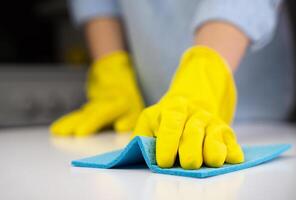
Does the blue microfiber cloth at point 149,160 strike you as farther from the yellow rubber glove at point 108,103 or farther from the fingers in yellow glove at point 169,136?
the yellow rubber glove at point 108,103

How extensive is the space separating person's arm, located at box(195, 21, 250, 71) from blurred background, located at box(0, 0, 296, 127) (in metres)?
0.37

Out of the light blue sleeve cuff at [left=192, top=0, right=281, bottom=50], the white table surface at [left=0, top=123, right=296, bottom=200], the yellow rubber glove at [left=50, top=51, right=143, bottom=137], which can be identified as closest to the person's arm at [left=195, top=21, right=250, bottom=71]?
the light blue sleeve cuff at [left=192, top=0, right=281, bottom=50]

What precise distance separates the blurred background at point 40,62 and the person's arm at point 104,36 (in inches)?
6.1

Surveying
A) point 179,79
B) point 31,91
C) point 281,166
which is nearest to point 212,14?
point 179,79

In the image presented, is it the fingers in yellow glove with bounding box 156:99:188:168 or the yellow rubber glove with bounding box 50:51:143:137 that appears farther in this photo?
the yellow rubber glove with bounding box 50:51:143:137

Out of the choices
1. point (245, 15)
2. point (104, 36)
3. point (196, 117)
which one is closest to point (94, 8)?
point (104, 36)

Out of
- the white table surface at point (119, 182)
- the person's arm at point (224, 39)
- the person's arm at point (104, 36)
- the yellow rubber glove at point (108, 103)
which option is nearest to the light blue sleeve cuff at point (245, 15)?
the person's arm at point (224, 39)

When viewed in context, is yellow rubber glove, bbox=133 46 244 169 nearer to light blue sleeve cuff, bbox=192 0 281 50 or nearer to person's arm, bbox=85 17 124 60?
light blue sleeve cuff, bbox=192 0 281 50

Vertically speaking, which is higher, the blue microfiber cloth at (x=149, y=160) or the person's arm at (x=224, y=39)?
the person's arm at (x=224, y=39)

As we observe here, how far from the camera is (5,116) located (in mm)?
1133

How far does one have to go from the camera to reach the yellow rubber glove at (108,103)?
931 mm

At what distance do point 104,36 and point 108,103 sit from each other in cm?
19

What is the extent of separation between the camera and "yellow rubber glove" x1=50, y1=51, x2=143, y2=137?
0.93 m

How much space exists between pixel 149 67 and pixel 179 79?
0.36 meters
